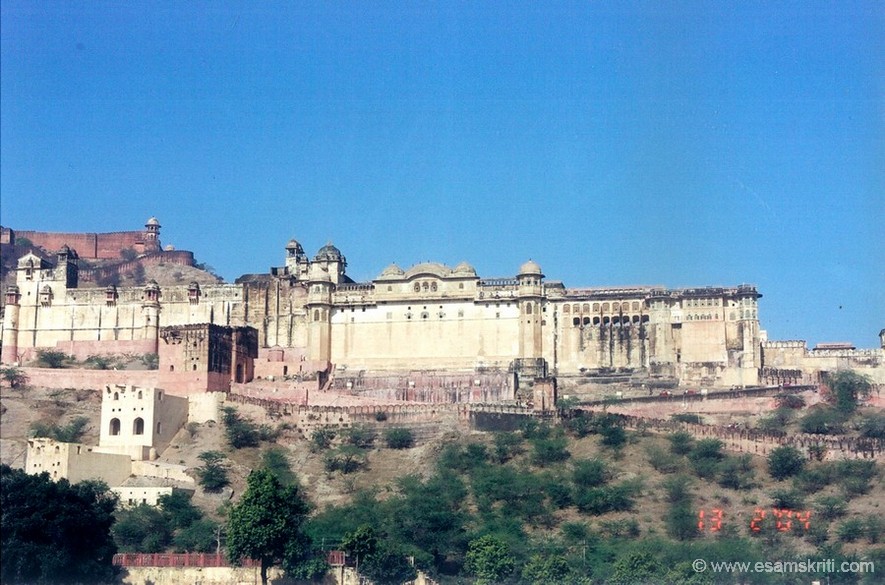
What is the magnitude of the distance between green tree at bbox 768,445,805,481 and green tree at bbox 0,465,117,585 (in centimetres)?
2343

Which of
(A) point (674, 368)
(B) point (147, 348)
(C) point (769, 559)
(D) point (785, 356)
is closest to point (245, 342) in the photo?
(B) point (147, 348)

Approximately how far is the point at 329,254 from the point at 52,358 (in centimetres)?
1424

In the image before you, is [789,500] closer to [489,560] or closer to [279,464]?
[489,560]

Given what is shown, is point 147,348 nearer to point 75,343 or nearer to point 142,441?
point 75,343

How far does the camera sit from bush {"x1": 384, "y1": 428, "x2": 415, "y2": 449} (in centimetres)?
5909

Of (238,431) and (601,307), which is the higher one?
(601,307)

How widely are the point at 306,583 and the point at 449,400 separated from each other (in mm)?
21807

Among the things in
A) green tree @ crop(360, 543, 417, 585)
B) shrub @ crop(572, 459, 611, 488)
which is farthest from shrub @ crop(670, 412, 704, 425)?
green tree @ crop(360, 543, 417, 585)

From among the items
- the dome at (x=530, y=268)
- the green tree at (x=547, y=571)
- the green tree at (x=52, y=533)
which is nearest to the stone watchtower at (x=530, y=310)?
the dome at (x=530, y=268)

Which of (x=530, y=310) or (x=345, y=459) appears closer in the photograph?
(x=345, y=459)

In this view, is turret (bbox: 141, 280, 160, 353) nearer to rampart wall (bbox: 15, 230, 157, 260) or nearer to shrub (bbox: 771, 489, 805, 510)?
rampart wall (bbox: 15, 230, 157, 260)

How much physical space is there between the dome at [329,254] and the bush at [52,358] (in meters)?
13.1

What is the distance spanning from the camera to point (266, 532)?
1774 inches

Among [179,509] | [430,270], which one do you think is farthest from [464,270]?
[179,509]
